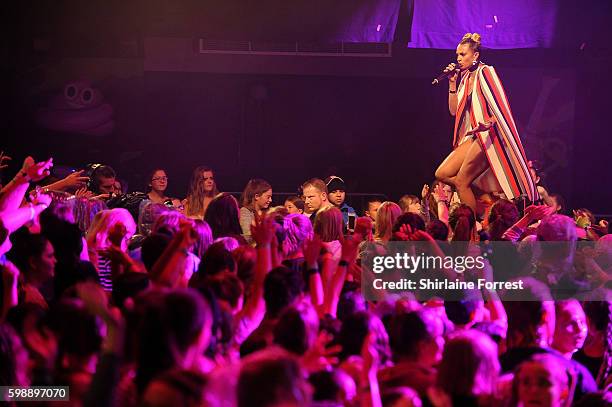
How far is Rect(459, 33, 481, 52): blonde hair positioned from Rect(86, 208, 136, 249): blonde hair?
509cm

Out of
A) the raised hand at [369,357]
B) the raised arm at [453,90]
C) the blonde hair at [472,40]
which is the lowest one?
the raised hand at [369,357]

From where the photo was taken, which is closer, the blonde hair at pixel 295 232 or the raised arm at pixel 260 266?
the raised arm at pixel 260 266

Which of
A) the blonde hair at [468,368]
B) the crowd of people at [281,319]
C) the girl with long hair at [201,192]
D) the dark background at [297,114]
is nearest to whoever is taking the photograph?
the crowd of people at [281,319]

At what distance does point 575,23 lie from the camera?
26.1ft

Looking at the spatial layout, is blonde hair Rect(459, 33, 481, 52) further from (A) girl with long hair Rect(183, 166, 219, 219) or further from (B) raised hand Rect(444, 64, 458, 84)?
(A) girl with long hair Rect(183, 166, 219, 219)

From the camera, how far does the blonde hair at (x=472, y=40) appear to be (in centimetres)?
801

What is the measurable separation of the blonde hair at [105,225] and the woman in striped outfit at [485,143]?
16.2ft

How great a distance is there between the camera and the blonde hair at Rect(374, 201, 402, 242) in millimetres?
4688

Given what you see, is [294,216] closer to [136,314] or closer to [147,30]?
[136,314]

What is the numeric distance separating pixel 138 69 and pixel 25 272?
708 centimetres

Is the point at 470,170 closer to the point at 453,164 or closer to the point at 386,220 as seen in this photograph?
the point at 453,164

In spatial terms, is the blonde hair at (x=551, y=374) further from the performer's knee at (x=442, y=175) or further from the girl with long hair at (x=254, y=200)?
the performer's knee at (x=442, y=175)

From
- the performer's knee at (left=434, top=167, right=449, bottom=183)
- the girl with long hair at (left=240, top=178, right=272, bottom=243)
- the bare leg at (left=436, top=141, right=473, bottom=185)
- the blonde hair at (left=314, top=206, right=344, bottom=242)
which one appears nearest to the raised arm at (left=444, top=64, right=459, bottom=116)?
the bare leg at (left=436, top=141, right=473, bottom=185)

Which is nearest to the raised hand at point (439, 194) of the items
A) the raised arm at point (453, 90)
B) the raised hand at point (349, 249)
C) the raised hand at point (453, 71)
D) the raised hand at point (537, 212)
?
the raised arm at point (453, 90)
